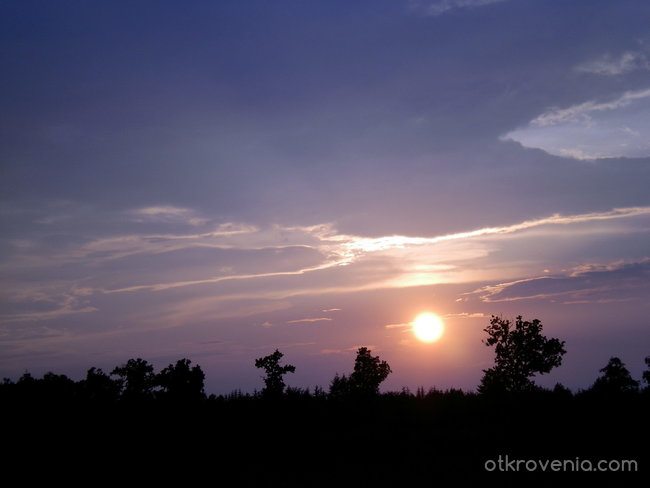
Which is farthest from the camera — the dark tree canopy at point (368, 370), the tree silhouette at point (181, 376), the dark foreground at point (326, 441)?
the dark tree canopy at point (368, 370)

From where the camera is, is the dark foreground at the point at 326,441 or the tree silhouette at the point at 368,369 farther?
the tree silhouette at the point at 368,369

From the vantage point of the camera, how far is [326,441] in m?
20.5

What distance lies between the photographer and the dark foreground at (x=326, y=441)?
16750mm

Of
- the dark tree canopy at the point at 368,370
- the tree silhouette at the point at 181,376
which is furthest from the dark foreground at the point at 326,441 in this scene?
the dark tree canopy at the point at 368,370

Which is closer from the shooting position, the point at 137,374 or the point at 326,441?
the point at 326,441

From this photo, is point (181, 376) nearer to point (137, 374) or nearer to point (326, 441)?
point (137, 374)

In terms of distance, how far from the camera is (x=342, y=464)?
18.5m

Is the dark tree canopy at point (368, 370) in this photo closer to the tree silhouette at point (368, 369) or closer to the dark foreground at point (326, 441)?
the tree silhouette at point (368, 369)

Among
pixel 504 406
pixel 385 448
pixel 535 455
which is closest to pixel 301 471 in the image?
pixel 385 448

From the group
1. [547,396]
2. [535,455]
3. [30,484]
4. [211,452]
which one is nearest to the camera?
[30,484]

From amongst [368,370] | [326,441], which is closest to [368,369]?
[368,370]

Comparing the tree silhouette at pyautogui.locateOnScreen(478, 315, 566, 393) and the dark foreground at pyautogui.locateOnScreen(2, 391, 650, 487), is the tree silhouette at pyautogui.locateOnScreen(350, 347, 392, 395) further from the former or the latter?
the dark foreground at pyautogui.locateOnScreen(2, 391, 650, 487)

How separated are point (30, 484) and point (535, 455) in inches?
665

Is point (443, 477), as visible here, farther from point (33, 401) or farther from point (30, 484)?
point (33, 401)
